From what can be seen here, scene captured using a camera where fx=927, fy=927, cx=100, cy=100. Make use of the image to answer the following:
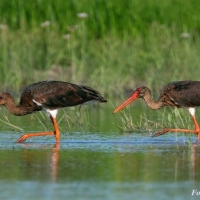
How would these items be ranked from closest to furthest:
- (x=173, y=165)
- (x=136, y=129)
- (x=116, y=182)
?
(x=116, y=182), (x=173, y=165), (x=136, y=129)

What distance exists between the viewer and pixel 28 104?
12406mm

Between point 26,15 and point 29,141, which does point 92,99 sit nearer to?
point 29,141

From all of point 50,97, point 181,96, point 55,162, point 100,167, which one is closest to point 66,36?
point 50,97

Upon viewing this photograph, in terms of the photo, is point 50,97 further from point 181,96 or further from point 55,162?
point 55,162

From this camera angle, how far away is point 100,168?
9.43 meters

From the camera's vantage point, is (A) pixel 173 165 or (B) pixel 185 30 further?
(B) pixel 185 30

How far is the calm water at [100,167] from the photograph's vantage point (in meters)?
8.20

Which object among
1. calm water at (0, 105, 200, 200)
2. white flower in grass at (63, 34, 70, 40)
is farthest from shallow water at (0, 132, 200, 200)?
white flower in grass at (63, 34, 70, 40)

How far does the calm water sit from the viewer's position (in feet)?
26.9

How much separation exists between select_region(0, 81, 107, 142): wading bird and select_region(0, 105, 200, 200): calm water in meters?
0.41

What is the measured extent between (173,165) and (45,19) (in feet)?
32.1

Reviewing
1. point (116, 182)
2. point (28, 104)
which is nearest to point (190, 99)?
point (28, 104)

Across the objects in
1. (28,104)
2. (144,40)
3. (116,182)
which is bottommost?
(116,182)

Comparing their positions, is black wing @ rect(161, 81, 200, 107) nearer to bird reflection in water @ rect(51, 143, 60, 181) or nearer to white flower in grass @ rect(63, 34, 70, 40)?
bird reflection in water @ rect(51, 143, 60, 181)
